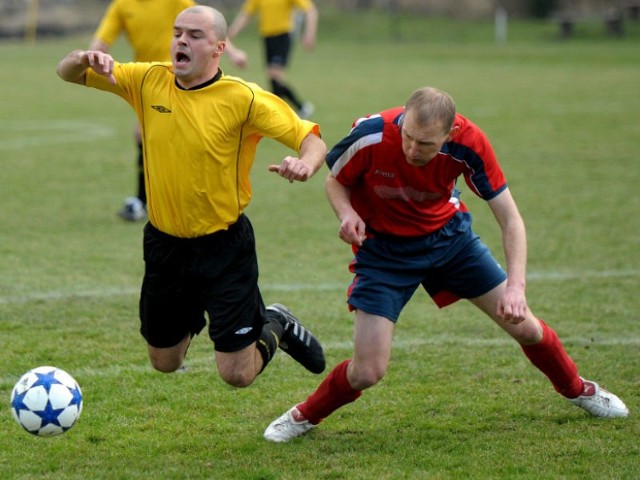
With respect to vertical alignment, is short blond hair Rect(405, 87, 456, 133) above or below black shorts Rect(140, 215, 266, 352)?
above

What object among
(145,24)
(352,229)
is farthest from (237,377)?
(145,24)

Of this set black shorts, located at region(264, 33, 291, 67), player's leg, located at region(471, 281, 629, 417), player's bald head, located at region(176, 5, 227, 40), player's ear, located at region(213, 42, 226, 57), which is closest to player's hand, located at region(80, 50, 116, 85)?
player's bald head, located at region(176, 5, 227, 40)

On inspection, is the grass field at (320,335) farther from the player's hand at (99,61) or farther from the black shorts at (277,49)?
the black shorts at (277,49)

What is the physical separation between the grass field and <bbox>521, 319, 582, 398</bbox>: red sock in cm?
16

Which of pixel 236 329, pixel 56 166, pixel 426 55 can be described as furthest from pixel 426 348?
pixel 426 55

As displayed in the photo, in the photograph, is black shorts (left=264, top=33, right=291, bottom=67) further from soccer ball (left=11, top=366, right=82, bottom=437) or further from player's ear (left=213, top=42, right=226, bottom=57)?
soccer ball (left=11, top=366, right=82, bottom=437)

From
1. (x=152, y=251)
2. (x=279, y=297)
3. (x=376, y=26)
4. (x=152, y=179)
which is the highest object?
(x=152, y=179)

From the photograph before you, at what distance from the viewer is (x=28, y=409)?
4.47 m

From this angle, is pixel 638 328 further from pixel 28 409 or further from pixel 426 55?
pixel 426 55

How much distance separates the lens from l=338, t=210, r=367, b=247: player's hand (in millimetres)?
4685

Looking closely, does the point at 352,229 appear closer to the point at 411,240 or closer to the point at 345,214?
the point at 345,214

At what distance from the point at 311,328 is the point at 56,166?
6.98 metres

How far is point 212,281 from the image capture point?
4961 mm

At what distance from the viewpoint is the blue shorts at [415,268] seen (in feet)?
16.2
